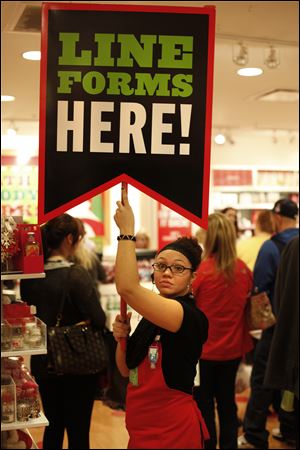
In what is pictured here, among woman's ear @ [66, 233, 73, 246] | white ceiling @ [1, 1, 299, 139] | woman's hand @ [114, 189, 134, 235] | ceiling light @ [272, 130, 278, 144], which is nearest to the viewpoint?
woman's hand @ [114, 189, 134, 235]

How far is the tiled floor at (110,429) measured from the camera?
4.56 meters

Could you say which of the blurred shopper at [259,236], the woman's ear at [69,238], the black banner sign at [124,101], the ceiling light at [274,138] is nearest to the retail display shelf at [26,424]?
the woman's ear at [69,238]

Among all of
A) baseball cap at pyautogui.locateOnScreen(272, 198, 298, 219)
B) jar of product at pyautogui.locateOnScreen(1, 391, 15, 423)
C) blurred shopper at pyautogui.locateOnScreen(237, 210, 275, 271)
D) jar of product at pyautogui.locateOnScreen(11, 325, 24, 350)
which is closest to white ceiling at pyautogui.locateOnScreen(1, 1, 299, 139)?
baseball cap at pyautogui.locateOnScreen(272, 198, 298, 219)

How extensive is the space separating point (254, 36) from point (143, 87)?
3.06 m

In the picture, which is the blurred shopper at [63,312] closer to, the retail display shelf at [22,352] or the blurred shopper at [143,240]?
the retail display shelf at [22,352]

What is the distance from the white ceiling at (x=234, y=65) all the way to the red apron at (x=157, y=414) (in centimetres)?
285

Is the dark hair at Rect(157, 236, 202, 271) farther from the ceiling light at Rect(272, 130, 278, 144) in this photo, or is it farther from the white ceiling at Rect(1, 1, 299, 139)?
the ceiling light at Rect(272, 130, 278, 144)

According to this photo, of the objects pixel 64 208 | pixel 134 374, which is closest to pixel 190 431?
pixel 134 374

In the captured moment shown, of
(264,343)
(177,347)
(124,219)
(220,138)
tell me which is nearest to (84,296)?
(177,347)

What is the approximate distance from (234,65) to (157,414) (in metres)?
4.20

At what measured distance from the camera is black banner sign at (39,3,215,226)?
1834mm

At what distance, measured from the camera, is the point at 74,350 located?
322cm

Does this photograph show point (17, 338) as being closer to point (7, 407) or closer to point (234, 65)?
point (7, 407)

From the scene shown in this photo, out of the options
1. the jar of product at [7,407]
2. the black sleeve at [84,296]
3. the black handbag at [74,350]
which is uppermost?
the black sleeve at [84,296]
